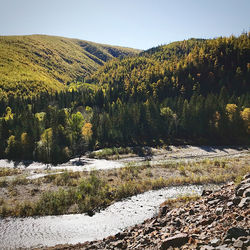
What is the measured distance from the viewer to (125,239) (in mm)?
18328

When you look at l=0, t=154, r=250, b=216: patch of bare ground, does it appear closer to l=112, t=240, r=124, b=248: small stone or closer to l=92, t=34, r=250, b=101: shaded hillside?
l=112, t=240, r=124, b=248: small stone

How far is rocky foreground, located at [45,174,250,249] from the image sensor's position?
11086 millimetres

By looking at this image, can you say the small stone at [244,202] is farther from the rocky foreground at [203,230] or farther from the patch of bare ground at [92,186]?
the patch of bare ground at [92,186]

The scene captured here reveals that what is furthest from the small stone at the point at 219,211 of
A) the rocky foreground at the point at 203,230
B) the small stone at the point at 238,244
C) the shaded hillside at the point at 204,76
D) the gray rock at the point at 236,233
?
the shaded hillside at the point at 204,76

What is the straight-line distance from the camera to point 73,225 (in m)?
25.6

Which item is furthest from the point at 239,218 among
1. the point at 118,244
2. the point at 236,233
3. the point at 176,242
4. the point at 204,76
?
the point at 204,76

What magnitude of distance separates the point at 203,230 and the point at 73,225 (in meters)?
17.6

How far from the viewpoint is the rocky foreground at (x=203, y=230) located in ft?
36.4

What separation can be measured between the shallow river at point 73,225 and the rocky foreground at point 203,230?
10.9 feet

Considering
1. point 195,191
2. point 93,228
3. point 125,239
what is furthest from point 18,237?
point 195,191

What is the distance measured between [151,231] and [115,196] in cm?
1666

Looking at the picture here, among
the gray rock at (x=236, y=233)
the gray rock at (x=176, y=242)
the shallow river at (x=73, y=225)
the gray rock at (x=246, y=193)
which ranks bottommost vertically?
the shallow river at (x=73, y=225)

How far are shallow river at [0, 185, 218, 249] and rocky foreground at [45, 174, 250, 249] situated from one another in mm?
3335

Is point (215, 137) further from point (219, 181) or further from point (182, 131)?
point (219, 181)
